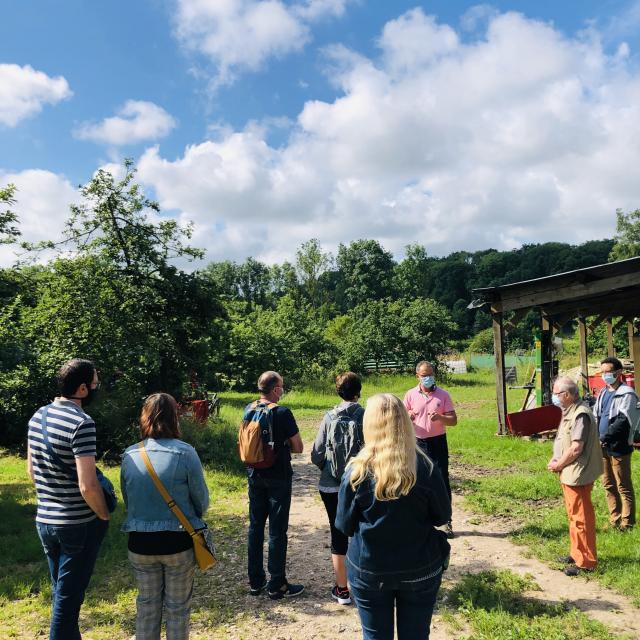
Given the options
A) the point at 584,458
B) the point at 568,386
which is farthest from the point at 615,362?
the point at 584,458

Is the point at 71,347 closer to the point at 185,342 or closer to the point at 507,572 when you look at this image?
the point at 185,342

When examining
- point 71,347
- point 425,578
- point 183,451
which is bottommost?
point 425,578

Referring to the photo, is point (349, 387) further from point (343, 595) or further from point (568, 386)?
point (568, 386)

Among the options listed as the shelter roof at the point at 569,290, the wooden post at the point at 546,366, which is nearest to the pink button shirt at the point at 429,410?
the shelter roof at the point at 569,290

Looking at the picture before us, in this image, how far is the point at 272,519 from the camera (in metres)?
4.29

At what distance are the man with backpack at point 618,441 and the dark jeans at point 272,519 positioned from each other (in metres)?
3.45

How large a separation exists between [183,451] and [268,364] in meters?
23.1

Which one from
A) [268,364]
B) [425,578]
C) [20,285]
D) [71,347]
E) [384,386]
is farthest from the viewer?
[268,364]

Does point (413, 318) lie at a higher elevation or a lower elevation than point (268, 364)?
higher

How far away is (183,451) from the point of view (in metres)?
3.00

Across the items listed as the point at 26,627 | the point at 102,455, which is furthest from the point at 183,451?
the point at 102,455

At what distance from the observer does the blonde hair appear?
2.44 meters

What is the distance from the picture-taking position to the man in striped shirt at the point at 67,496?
3.02 meters

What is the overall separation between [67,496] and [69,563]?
1.27 ft
